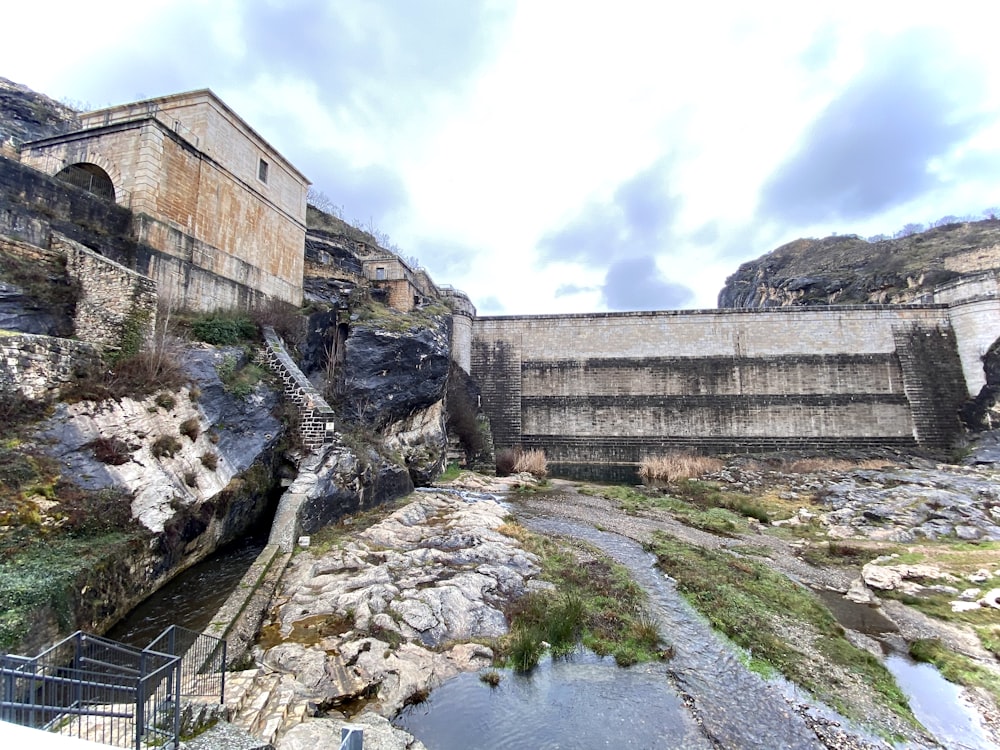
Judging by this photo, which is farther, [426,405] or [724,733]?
[426,405]

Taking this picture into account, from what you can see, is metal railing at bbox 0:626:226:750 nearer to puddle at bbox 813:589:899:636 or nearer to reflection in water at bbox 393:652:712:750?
reflection in water at bbox 393:652:712:750

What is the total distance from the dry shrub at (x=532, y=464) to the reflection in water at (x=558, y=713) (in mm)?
19368

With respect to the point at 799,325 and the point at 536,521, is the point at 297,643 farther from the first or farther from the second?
the point at 799,325

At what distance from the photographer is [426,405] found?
2030cm

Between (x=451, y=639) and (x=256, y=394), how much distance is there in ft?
28.3

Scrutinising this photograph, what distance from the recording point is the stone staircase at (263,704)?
4.76 meters

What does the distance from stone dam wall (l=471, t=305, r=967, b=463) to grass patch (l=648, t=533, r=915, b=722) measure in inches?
681

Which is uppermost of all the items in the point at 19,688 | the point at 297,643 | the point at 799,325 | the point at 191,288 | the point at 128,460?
the point at 799,325

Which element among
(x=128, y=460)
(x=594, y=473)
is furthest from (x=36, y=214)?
(x=594, y=473)

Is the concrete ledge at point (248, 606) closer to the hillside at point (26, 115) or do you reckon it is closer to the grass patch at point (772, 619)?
the grass patch at point (772, 619)

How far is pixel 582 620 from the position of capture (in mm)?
8297

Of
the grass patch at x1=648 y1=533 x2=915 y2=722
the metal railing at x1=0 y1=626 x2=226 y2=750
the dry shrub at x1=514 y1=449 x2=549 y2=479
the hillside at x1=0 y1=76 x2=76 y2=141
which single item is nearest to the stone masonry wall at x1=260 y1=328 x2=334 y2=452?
the metal railing at x1=0 y1=626 x2=226 y2=750

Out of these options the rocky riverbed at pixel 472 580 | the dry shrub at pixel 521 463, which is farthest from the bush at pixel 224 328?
the dry shrub at pixel 521 463

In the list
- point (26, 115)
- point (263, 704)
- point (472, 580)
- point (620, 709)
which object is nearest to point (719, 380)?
point (472, 580)
